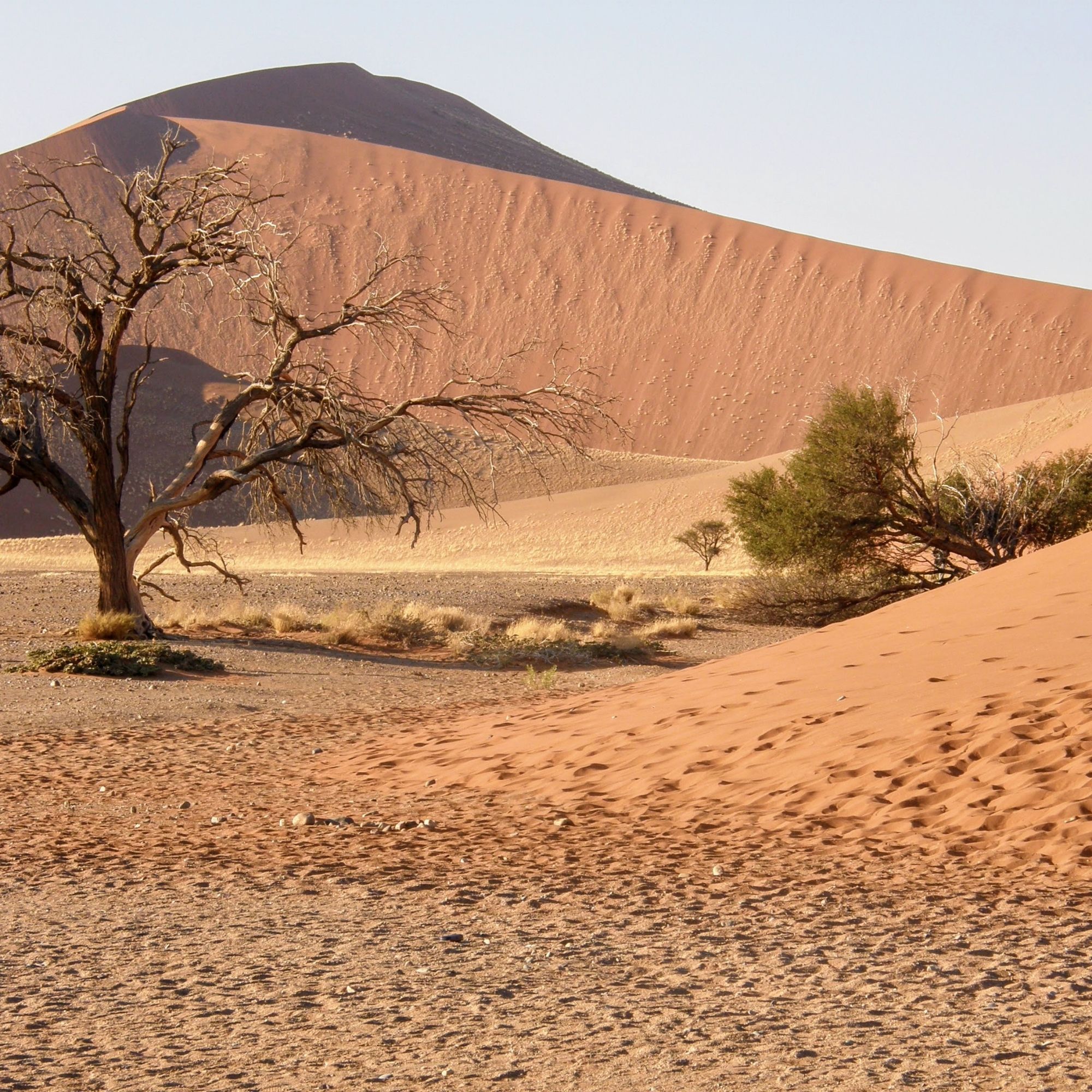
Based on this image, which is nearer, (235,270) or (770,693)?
(770,693)

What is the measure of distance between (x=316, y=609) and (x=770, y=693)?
17138 millimetres

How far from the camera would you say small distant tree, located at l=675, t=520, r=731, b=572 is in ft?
156

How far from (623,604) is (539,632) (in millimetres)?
6241

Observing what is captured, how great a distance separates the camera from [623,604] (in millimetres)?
29594

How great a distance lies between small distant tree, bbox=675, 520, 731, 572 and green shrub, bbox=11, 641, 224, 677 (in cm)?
3075

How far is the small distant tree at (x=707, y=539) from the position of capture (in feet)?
156

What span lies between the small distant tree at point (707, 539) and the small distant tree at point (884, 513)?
18596mm

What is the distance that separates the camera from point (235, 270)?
21406 mm

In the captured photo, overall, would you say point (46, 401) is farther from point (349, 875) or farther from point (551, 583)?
point (551, 583)

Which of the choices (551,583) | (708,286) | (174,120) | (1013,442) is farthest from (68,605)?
(174,120)

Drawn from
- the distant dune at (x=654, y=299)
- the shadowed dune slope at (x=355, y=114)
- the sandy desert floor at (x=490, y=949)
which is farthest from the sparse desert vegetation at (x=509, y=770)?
the shadowed dune slope at (x=355, y=114)

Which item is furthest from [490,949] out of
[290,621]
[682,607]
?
[682,607]

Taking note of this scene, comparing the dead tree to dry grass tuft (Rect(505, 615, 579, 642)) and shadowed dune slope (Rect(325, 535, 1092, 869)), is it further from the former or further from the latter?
shadowed dune slope (Rect(325, 535, 1092, 869))

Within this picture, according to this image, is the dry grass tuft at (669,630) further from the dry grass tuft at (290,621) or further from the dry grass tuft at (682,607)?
the dry grass tuft at (290,621)
